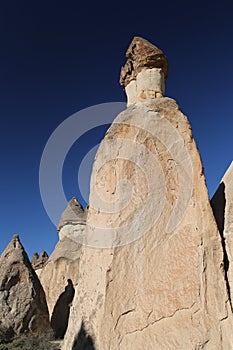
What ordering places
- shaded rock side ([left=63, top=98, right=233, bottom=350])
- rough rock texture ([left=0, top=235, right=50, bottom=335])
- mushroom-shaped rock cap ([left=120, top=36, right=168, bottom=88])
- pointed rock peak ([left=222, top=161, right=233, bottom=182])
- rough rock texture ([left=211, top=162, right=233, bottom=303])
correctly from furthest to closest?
rough rock texture ([left=0, top=235, right=50, bottom=335]), mushroom-shaped rock cap ([left=120, top=36, right=168, bottom=88]), pointed rock peak ([left=222, top=161, right=233, bottom=182]), rough rock texture ([left=211, top=162, right=233, bottom=303]), shaded rock side ([left=63, top=98, right=233, bottom=350])

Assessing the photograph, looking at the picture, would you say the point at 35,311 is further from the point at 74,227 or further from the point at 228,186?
the point at 74,227

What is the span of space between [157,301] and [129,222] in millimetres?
1226

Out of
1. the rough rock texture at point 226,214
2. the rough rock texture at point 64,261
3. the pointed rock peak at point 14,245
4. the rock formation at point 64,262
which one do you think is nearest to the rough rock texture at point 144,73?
the rough rock texture at point 226,214

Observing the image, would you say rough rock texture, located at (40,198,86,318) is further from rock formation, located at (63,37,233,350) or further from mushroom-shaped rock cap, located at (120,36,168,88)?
mushroom-shaped rock cap, located at (120,36,168,88)

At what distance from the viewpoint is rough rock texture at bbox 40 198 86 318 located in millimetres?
18078

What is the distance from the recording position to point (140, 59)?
7539mm

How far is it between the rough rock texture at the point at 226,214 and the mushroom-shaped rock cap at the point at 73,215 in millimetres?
16147

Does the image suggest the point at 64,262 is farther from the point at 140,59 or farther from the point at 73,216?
the point at 140,59

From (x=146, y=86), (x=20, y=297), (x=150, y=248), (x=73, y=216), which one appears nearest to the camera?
(x=150, y=248)

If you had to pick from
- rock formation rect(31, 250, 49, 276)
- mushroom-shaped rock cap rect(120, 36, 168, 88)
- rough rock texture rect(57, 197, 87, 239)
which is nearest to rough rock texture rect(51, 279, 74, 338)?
rough rock texture rect(57, 197, 87, 239)

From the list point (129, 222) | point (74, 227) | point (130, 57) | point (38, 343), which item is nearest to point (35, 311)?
point (38, 343)

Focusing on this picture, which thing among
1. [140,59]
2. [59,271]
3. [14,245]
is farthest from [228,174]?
[59,271]

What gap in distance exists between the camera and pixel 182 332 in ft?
15.7

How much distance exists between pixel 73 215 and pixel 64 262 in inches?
173
